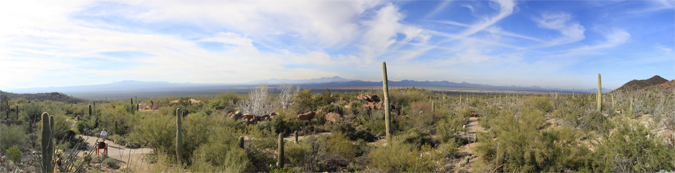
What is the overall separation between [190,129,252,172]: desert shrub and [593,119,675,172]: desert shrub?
9161 millimetres

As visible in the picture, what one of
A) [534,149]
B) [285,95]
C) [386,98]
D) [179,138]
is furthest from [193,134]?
[285,95]

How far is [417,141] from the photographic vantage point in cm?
1080

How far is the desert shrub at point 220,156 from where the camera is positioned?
7.25 metres

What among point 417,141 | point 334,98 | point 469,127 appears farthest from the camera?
point 334,98

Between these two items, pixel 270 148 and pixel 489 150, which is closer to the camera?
pixel 489 150

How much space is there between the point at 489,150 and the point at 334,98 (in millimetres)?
14686

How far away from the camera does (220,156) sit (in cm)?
768

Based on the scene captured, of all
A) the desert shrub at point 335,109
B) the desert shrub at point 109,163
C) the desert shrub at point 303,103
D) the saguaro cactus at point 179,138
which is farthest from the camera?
the desert shrub at point 303,103

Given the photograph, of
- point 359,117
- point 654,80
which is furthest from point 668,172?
point 654,80

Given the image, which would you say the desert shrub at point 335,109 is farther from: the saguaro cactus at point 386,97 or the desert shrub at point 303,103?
the saguaro cactus at point 386,97

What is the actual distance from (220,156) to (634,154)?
10.4 metres

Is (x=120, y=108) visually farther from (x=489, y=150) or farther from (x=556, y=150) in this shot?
(x=556, y=150)

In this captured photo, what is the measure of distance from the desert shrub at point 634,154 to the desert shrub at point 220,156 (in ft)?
30.1

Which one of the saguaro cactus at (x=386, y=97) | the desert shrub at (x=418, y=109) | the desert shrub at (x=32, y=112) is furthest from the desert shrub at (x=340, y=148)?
the desert shrub at (x=32, y=112)
